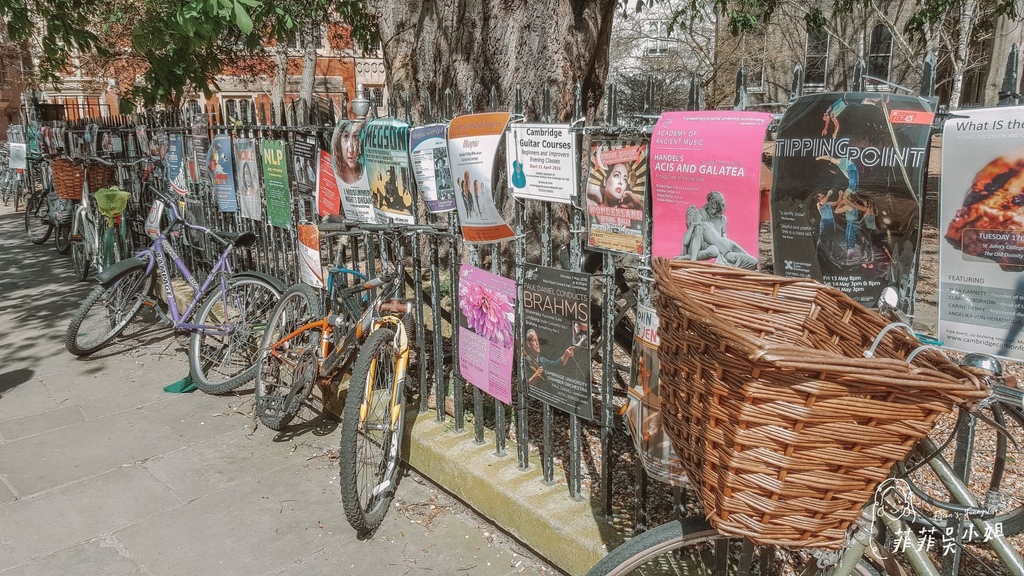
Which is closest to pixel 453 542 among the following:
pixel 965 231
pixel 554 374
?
pixel 554 374

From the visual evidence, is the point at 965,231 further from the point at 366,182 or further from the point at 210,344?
the point at 210,344

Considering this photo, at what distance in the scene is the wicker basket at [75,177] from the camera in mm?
8414

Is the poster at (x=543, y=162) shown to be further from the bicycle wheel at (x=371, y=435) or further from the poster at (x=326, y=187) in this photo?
the poster at (x=326, y=187)

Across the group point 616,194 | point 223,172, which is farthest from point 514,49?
point 223,172

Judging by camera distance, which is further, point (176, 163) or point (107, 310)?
point (176, 163)

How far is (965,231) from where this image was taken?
2.13 meters

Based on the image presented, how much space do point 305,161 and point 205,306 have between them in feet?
4.73

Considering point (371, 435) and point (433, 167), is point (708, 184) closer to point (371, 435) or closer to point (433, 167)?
point (433, 167)

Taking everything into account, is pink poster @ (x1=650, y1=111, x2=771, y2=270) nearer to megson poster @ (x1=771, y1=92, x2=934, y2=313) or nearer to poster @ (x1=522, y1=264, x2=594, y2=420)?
megson poster @ (x1=771, y1=92, x2=934, y2=313)

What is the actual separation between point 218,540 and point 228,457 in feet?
3.08

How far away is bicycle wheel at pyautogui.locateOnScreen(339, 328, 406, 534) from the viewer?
11.2 feet

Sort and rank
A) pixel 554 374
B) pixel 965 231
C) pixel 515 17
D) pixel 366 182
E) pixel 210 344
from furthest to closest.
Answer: pixel 210 344, pixel 515 17, pixel 366 182, pixel 554 374, pixel 965 231

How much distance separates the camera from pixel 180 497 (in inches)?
157

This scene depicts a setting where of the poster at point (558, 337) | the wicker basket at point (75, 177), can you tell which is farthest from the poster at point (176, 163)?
the poster at point (558, 337)
